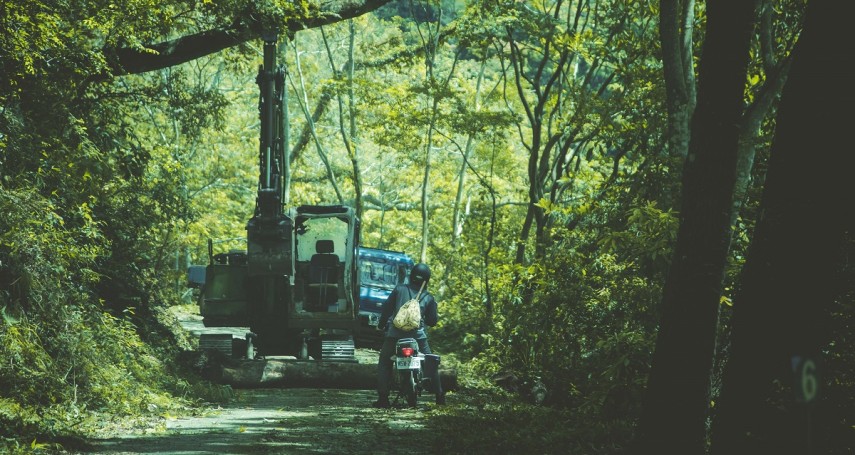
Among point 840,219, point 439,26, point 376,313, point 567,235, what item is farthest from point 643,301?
point 439,26

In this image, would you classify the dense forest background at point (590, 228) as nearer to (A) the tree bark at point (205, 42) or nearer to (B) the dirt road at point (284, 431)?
(A) the tree bark at point (205, 42)

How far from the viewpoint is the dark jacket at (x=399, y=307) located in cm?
1308

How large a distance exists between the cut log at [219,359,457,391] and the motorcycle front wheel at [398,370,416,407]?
2749 mm

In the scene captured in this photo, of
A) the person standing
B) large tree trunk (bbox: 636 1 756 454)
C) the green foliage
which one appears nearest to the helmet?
the person standing

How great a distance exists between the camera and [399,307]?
1305 centimetres

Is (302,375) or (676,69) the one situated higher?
(676,69)

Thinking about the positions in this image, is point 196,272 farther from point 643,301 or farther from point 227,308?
point 643,301

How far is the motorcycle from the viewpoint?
1275cm

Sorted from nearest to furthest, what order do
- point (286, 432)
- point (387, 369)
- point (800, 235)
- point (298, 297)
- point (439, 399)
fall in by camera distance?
point (800, 235), point (286, 432), point (387, 369), point (439, 399), point (298, 297)

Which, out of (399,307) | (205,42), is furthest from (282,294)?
(399,307)

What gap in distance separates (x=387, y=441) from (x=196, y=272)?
379 inches

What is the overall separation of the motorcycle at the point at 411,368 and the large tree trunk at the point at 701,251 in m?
5.16

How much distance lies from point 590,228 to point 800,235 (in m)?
9.02

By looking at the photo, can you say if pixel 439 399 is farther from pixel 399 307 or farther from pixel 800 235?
pixel 800 235
